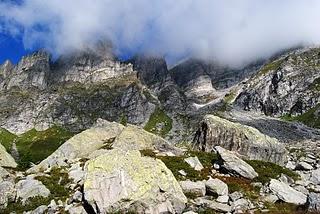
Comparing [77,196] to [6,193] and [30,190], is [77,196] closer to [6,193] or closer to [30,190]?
[30,190]

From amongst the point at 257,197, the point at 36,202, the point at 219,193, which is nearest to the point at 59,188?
the point at 36,202

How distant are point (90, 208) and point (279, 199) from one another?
1469 cm

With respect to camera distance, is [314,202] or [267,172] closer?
[314,202]

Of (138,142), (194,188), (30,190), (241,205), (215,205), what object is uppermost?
(138,142)

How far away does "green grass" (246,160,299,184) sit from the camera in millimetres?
40125

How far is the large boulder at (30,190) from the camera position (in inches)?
1399

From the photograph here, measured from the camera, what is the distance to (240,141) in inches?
2405

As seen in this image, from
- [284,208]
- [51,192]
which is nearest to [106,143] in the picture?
[51,192]

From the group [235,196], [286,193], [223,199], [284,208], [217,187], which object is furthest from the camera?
[286,193]

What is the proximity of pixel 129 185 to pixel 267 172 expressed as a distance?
15584 mm

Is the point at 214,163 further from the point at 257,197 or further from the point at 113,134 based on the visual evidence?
the point at 113,134

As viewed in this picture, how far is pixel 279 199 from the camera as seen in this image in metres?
35.6

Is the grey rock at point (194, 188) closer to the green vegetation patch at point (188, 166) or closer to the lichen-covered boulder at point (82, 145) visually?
the green vegetation patch at point (188, 166)

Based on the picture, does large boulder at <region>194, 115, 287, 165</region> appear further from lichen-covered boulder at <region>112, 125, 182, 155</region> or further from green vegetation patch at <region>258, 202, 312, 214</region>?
green vegetation patch at <region>258, 202, 312, 214</region>
